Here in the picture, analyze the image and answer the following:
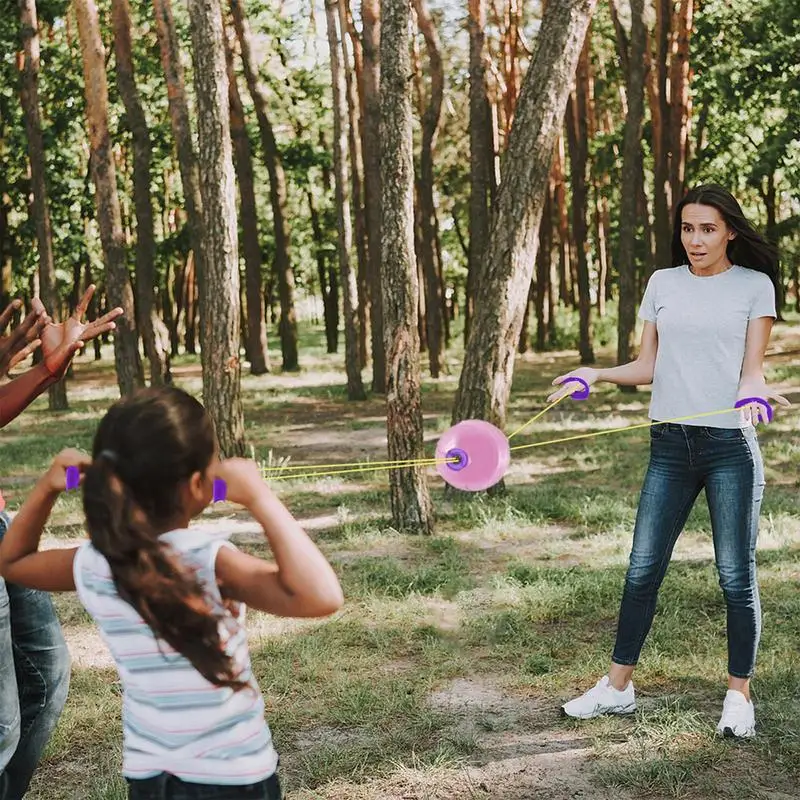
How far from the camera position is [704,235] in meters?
4.13

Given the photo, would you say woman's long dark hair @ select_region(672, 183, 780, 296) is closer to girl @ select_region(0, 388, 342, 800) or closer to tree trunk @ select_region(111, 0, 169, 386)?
girl @ select_region(0, 388, 342, 800)

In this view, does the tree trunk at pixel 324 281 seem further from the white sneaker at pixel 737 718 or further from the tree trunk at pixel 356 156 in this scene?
the white sneaker at pixel 737 718

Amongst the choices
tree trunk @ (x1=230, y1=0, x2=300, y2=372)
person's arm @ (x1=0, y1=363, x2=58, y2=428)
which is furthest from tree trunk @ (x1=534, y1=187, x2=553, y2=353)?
person's arm @ (x1=0, y1=363, x2=58, y2=428)

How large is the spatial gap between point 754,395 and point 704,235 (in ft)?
2.21

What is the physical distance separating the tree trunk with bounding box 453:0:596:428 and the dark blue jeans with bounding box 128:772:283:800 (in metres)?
6.68

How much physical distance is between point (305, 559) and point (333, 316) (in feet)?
91.7

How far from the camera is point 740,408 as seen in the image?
3922 millimetres

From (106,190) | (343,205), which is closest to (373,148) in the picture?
(343,205)

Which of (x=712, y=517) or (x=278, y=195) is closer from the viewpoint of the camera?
(x=712, y=517)

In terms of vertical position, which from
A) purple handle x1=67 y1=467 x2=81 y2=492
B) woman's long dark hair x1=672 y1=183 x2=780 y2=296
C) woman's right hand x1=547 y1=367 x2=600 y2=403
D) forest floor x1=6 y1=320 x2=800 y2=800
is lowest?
forest floor x1=6 y1=320 x2=800 y2=800

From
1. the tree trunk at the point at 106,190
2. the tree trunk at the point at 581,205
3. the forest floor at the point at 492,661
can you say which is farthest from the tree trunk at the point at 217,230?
the tree trunk at the point at 581,205

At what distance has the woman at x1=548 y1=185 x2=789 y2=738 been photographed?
4090 millimetres

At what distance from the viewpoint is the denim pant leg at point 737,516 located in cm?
407

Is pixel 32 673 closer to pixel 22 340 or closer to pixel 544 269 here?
pixel 22 340
